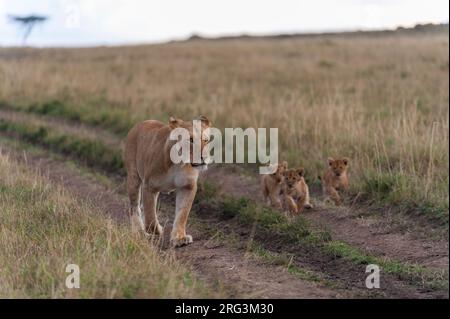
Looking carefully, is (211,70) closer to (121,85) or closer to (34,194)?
(121,85)

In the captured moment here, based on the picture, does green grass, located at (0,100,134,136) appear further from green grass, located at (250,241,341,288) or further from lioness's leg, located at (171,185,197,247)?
green grass, located at (250,241,341,288)

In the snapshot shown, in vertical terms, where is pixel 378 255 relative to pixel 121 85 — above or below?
below

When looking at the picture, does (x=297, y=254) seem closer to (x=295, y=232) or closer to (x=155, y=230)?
(x=295, y=232)

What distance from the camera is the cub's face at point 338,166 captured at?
9.08m

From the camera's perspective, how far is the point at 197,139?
6.59 meters

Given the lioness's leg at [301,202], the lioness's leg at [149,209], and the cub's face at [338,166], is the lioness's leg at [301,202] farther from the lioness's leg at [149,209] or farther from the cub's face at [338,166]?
the lioness's leg at [149,209]

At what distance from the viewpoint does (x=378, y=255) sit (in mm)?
6621

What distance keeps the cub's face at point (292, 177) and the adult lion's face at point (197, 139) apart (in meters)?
2.11

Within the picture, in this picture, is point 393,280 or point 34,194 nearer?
point 393,280

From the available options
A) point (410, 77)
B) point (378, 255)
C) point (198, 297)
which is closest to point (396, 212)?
point (378, 255)

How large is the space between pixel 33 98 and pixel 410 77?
9.80 meters

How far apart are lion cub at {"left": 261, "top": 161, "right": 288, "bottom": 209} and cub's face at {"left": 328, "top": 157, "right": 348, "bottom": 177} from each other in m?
0.59

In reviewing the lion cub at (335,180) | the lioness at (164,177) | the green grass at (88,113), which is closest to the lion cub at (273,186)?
the lion cub at (335,180)

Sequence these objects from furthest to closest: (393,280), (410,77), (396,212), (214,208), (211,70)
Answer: (211,70) < (410,77) < (214,208) < (396,212) < (393,280)
